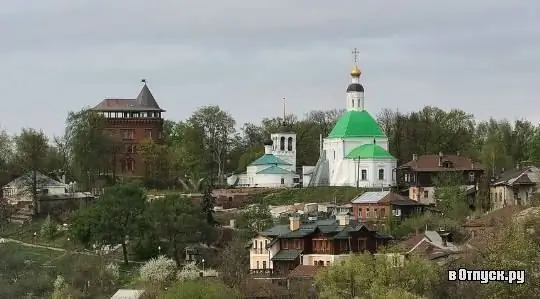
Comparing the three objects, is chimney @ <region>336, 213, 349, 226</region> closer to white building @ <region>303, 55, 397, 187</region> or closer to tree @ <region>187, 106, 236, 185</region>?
white building @ <region>303, 55, 397, 187</region>

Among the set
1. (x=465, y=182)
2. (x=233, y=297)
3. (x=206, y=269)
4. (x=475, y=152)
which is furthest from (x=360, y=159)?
(x=233, y=297)

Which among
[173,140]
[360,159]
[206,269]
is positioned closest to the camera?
[206,269]

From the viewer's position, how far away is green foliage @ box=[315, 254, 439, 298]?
145ft

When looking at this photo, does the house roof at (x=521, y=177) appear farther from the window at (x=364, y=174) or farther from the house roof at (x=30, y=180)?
the house roof at (x=30, y=180)

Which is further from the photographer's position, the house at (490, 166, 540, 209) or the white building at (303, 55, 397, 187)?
the white building at (303, 55, 397, 187)

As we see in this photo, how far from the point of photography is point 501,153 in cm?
8250

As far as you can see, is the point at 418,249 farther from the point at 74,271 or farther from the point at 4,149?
the point at 4,149

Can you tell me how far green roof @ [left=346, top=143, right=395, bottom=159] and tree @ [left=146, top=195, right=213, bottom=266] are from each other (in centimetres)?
1706

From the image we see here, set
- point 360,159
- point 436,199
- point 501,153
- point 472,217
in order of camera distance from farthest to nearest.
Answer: point 501,153, point 360,159, point 436,199, point 472,217

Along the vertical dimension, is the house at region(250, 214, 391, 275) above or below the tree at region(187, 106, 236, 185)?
below

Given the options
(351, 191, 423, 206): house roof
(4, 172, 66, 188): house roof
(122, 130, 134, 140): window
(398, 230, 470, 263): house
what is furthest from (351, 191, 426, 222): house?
(122, 130, 134, 140): window

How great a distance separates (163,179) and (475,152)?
20.7 metres

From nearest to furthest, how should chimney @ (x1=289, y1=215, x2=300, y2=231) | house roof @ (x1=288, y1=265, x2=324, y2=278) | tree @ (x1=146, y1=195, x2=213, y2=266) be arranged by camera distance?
house roof @ (x1=288, y1=265, x2=324, y2=278) < tree @ (x1=146, y1=195, x2=213, y2=266) < chimney @ (x1=289, y1=215, x2=300, y2=231)

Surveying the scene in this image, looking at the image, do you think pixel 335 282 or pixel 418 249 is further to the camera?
pixel 418 249
